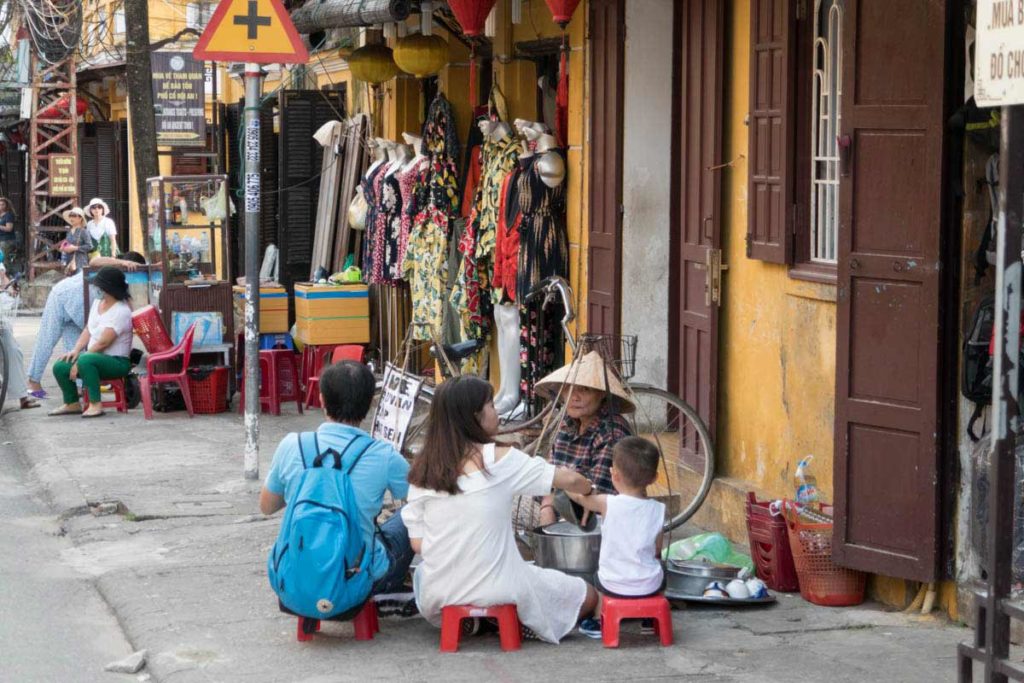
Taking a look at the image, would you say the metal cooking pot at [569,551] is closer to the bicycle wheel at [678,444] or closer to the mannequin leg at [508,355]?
the bicycle wheel at [678,444]

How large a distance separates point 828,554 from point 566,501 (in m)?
1.18

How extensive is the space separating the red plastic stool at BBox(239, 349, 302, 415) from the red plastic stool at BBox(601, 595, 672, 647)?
6.96m

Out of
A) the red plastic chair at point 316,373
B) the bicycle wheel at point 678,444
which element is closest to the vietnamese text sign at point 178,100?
the red plastic chair at point 316,373

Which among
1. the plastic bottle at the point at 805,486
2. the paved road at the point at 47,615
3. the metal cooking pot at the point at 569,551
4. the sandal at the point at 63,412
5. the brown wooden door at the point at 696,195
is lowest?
the paved road at the point at 47,615

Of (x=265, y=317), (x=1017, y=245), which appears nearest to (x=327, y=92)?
(x=265, y=317)

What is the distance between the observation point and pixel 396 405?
337 inches

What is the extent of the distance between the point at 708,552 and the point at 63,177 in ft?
73.6

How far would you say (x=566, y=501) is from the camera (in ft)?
23.8

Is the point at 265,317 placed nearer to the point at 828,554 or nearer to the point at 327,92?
the point at 327,92

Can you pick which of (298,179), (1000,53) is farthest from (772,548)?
(298,179)

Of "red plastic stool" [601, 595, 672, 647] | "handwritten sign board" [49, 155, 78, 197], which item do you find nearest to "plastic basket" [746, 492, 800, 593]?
"red plastic stool" [601, 595, 672, 647]

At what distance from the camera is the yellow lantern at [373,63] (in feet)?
46.0

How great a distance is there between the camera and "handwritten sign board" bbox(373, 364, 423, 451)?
841 centimetres

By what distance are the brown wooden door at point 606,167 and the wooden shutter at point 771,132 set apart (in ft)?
6.00
